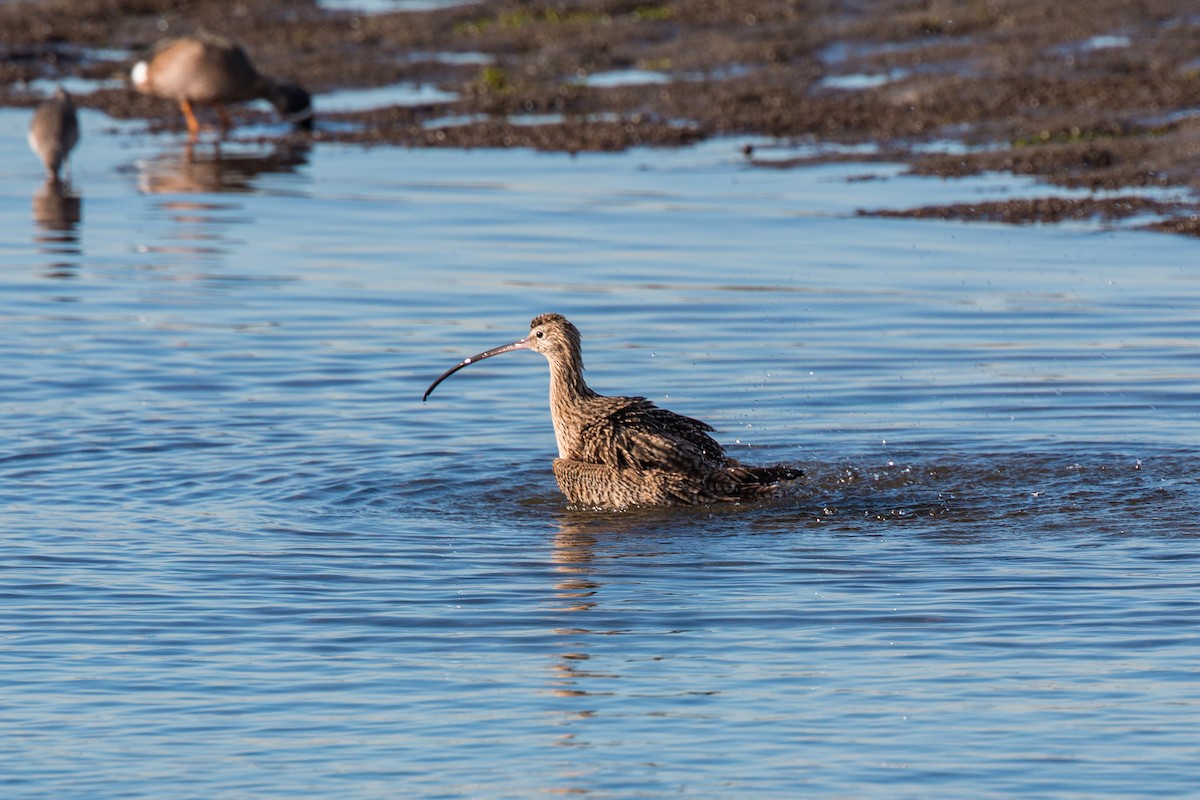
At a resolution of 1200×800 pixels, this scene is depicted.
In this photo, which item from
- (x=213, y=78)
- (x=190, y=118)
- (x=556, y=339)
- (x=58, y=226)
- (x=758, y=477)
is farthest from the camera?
(x=190, y=118)

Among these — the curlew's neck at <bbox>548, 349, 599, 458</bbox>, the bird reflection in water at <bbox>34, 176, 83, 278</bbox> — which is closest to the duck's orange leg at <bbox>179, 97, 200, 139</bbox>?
the bird reflection in water at <bbox>34, 176, 83, 278</bbox>

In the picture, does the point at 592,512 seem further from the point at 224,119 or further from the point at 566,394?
the point at 224,119

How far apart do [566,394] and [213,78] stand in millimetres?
16412

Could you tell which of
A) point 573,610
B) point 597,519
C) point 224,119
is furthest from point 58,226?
point 573,610

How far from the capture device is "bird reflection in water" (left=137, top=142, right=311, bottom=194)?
72.9 ft

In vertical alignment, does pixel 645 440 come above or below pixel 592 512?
above

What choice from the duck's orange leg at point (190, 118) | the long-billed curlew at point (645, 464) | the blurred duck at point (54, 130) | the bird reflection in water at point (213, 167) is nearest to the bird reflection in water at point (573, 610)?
the long-billed curlew at point (645, 464)

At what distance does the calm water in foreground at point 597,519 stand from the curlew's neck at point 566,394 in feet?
1.15

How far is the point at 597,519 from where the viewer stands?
10.3 meters

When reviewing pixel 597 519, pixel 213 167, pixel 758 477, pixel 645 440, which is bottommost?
pixel 597 519

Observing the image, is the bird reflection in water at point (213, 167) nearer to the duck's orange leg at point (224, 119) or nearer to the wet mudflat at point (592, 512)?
the wet mudflat at point (592, 512)

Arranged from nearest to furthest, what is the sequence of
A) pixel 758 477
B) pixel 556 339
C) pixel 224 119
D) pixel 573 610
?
pixel 573 610
pixel 758 477
pixel 556 339
pixel 224 119

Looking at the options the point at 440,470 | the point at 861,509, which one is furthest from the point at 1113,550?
the point at 440,470

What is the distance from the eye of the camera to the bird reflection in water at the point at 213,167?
22234mm
